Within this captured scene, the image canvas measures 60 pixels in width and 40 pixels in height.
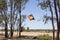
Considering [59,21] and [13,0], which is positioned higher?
[13,0]

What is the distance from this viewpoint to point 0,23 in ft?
123

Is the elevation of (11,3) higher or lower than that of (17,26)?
higher

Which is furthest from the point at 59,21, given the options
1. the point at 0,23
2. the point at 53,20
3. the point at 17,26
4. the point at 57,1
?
the point at 0,23

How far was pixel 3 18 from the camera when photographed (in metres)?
35.9

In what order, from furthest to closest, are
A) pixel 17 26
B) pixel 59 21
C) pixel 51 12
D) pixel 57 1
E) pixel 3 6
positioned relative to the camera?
pixel 3 6
pixel 17 26
pixel 59 21
pixel 51 12
pixel 57 1

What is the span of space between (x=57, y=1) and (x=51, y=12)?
197 cm

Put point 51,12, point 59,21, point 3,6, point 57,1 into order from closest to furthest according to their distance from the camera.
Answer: point 57,1 → point 51,12 → point 59,21 → point 3,6

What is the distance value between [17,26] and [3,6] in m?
5.01

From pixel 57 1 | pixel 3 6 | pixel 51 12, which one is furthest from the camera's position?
pixel 3 6

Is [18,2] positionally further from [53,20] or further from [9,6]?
[53,20]

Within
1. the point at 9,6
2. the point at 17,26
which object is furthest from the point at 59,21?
the point at 9,6

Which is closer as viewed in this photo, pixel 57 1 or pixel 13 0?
pixel 57 1

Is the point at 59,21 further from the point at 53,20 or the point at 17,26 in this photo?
the point at 17,26

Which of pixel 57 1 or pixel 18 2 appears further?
pixel 18 2
